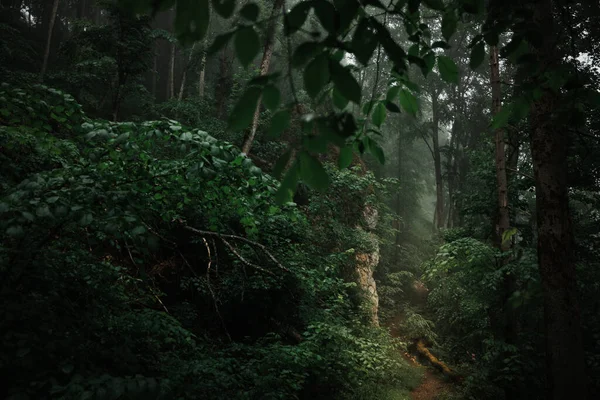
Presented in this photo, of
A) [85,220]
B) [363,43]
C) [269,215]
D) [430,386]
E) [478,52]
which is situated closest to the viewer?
[363,43]

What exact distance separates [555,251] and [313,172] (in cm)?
237

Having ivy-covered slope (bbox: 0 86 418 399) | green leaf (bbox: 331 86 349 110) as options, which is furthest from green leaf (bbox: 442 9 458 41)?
ivy-covered slope (bbox: 0 86 418 399)

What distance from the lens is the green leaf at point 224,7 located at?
34.0 inches

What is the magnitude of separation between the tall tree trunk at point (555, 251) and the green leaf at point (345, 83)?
6.47 feet

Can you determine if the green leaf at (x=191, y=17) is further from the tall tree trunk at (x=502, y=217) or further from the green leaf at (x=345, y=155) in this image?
the tall tree trunk at (x=502, y=217)

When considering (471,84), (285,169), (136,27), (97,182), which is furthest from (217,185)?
(471,84)

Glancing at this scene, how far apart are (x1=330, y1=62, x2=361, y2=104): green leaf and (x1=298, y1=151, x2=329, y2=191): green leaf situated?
0.17 meters

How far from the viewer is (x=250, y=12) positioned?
81cm

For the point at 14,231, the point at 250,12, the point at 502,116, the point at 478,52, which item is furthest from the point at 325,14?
the point at 14,231

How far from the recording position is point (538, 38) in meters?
1.33

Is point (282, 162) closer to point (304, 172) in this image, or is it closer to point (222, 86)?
point (304, 172)

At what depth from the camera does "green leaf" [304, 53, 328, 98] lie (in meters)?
0.80

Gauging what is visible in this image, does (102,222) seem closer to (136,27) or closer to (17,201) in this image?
(17,201)

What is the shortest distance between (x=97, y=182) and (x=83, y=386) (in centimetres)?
117
